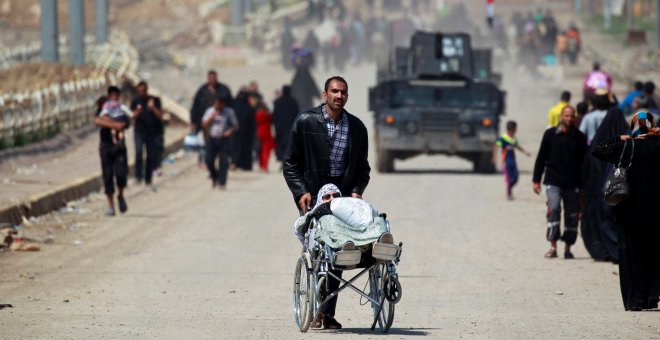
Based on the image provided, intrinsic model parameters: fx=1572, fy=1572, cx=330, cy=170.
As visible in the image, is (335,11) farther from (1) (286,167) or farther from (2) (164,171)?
(1) (286,167)

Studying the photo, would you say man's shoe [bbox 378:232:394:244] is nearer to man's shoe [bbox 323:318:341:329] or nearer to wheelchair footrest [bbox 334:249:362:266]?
wheelchair footrest [bbox 334:249:362:266]

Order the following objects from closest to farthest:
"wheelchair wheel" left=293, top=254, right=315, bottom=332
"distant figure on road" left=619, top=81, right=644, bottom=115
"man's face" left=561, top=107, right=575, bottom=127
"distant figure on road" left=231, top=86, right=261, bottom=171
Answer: "wheelchair wheel" left=293, top=254, right=315, bottom=332 < "man's face" left=561, top=107, right=575, bottom=127 < "distant figure on road" left=619, top=81, right=644, bottom=115 < "distant figure on road" left=231, top=86, right=261, bottom=171

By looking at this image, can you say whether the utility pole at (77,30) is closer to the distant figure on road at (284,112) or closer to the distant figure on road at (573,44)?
the distant figure on road at (284,112)

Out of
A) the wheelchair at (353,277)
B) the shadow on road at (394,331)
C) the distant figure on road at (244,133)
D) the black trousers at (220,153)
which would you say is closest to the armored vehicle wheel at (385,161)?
the distant figure on road at (244,133)

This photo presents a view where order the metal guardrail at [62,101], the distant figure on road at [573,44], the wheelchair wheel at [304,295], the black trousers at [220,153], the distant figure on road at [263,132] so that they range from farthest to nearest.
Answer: the distant figure on road at [573,44], the metal guardrail at [62,101], the distant figure on road at [263,132], the black trousers at [220,153], the wheelchair wheel at [304,295]

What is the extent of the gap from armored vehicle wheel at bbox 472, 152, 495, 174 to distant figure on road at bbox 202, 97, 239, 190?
564 cm

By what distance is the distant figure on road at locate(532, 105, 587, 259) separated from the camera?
15.7 metres

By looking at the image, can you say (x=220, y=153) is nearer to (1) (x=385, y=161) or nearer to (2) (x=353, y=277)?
(1) (x=385, y=161)

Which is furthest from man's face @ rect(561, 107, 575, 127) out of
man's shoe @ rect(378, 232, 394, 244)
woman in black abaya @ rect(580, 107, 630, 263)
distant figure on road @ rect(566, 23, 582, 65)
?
distant figure on road @ rect(566, 23, 582, 65)

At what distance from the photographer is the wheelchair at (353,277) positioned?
9680mm

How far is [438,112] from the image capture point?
28.1m

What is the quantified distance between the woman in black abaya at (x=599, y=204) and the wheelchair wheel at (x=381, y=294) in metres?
4.97

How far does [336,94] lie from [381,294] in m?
1.33

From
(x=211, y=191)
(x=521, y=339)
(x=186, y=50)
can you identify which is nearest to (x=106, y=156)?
(x=211, y=191)
